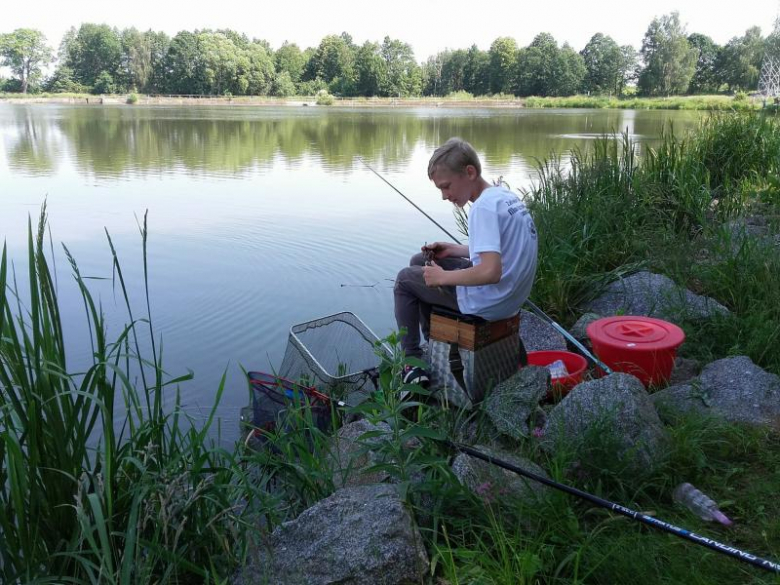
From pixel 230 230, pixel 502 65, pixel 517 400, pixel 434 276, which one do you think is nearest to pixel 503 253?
pixel 434 276

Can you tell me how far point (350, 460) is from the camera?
1.97 metres

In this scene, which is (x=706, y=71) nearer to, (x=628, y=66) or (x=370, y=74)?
(x=628, y=66)

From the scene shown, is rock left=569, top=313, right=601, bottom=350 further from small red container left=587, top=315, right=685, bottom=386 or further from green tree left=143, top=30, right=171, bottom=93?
green tree left=143, top=30, right=171, bottom=93

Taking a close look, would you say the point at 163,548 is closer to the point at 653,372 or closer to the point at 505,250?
the point at 505,250

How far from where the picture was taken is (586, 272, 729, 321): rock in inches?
137

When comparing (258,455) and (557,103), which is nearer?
(258,455)

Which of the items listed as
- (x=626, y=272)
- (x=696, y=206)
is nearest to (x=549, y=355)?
(x=626, y=272)

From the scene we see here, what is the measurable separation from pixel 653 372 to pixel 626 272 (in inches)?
61.9

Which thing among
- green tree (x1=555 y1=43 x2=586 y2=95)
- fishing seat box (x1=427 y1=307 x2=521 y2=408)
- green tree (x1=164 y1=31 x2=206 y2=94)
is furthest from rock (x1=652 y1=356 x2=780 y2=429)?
green tree (x1=164 y1=31 x2=206 y2=94)

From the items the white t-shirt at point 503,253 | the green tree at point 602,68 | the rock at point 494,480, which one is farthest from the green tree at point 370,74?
the rock at point 494,480

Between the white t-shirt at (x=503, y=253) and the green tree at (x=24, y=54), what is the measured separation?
9342cm

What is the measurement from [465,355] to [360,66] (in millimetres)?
80543

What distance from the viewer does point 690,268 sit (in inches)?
158

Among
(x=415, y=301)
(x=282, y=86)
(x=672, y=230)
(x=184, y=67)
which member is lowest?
(x=415, y=301)
